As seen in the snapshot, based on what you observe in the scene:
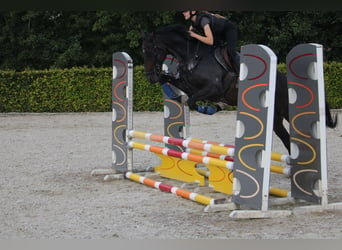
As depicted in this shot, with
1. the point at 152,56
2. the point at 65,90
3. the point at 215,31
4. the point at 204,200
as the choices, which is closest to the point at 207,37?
the point at 215,31

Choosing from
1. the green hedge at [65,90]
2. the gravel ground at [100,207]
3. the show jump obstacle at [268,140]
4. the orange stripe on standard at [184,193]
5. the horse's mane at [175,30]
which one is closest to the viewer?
the gravel ground at [100,207]

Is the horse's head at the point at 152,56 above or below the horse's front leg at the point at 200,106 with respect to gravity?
above

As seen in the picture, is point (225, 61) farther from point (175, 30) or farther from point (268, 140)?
point (268, 140)

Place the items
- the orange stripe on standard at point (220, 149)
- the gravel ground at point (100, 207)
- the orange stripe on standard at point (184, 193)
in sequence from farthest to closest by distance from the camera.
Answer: the orange stripe on standard at point (184, 193) < the orange stripe on standard at point (220, 149) < the gravel ground at point (100, 207)

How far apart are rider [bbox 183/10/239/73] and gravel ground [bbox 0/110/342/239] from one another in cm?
151

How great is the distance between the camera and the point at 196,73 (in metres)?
4.90

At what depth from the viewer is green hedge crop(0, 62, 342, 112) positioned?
16250mm

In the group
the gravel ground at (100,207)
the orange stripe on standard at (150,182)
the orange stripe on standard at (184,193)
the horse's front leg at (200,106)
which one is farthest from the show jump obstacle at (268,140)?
the orange stripe on standard at (150,182)

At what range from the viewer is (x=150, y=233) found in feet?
11.1

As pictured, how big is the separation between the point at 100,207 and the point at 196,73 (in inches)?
62.2

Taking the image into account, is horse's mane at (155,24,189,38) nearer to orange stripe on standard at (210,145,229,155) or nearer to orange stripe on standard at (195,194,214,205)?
orange stripe on standard at (210,145,229,155)

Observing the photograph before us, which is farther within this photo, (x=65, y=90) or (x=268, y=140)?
(x=65, y=90)

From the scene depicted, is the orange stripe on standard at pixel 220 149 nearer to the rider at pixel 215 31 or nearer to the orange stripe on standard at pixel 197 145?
the orange stripe on standard at pixel 197 145

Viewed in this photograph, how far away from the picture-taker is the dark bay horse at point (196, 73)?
4836 millimetres
